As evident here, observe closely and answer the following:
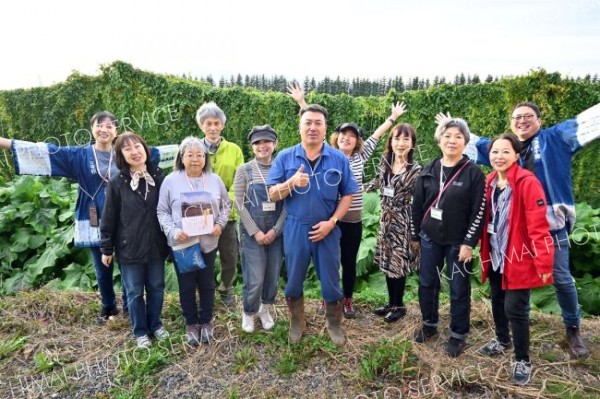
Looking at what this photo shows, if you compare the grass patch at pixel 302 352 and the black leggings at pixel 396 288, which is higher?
the black leggings at pixel 396 288

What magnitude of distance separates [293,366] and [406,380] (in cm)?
86

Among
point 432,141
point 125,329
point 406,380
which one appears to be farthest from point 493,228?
point 432,141

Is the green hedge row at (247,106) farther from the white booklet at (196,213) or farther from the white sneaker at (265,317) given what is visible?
the white booklet at (196,213)

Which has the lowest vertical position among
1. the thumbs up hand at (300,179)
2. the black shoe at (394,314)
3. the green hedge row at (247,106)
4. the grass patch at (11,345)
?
the grass patch at (11,345)

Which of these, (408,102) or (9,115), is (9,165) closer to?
(9,115)

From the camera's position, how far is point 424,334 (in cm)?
356

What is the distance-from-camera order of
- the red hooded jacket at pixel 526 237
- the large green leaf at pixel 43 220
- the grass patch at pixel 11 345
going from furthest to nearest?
1. the large green leaf at pixel 43 220
2. the grass patch at pixel 11 345
3. the red hooded jacket at pixel 526 237

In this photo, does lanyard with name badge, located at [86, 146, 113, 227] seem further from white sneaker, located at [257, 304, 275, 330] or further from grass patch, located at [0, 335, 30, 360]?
white sneaker, located at [257, 304, 275, 330]

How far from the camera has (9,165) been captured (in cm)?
888

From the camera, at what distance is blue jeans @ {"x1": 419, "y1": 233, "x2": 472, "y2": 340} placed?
3154mm

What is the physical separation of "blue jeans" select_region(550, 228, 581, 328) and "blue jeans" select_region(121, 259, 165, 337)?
10.3ft

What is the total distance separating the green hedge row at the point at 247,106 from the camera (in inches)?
247

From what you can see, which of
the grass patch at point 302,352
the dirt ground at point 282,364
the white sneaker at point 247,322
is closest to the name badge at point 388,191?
the dirt ground at point 282,364

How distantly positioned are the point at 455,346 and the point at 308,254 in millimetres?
1384
